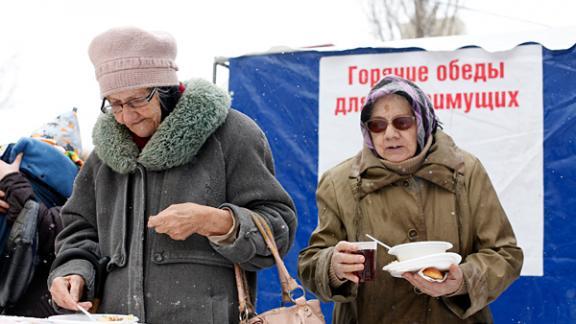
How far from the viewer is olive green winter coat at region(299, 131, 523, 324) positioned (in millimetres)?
2439

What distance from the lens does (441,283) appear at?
2268 mm

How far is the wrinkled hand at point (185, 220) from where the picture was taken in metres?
2.05

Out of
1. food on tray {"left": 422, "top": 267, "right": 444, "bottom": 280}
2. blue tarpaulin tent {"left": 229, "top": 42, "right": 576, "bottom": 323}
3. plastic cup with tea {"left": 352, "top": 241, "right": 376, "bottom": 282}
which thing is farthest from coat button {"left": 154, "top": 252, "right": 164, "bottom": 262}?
blue tarpaulin tent {"left": 229, "top": 42, "right": 576, "bottom": 323}

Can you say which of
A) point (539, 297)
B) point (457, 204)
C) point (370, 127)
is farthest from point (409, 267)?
point (539, 297)

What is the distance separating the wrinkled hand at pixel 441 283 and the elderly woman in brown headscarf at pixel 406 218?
1.3 inches

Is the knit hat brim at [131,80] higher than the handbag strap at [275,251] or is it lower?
higher

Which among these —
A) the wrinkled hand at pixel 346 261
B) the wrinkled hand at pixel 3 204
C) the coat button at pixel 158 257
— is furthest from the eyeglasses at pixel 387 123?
the wrinkled hand at pixel 3 204

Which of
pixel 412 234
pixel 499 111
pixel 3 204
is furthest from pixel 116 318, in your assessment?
pixel 499 111

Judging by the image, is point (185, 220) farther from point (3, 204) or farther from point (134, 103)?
point (3, 204)

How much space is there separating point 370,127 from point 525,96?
213cm

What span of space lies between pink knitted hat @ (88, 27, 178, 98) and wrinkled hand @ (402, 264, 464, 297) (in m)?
1.05

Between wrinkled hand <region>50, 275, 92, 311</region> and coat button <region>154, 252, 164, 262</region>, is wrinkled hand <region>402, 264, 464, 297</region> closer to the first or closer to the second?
coat button <region>154, 252, 164, 262</region>

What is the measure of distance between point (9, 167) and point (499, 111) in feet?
9.58

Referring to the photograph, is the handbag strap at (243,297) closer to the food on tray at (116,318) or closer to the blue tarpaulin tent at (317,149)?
the food on tray at (116,318)
